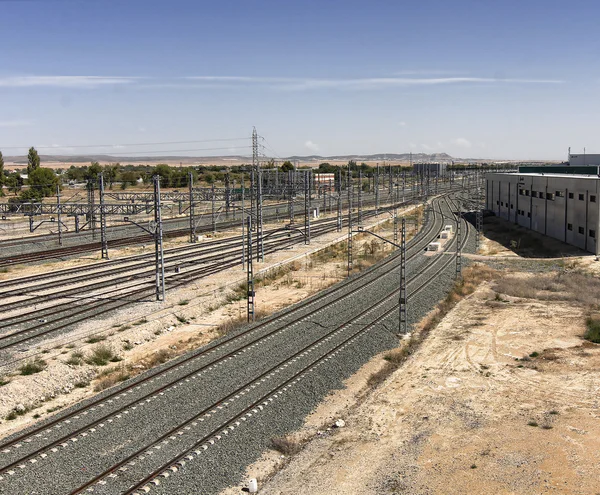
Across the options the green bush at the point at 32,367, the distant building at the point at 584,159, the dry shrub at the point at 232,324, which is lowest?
the dry shrub at the point at 232,324

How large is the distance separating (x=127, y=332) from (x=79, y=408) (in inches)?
320

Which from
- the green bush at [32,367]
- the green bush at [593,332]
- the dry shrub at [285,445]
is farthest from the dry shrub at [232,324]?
the green bush at [593,332]

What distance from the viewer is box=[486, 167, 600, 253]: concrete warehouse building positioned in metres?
46.8

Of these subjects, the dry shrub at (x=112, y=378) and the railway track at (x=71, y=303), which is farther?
the railway track at (x=71, y=303)

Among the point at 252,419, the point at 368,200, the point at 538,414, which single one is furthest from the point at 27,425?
the point at 368,200

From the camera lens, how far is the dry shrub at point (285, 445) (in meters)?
15.7

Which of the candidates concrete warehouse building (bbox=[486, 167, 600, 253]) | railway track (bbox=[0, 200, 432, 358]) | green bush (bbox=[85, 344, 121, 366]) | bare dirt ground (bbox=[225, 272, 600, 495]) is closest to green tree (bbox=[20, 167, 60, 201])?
railway track (bbox=[0, 200, 432, 358])

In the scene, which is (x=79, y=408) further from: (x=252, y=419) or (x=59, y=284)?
(x=59, y=284)

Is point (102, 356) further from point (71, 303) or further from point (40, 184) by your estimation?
point (40, 184)

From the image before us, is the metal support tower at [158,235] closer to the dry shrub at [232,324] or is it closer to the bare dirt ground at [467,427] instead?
the dry shrub at [232,324]

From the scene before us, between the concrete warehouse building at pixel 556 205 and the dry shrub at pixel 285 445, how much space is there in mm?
37287

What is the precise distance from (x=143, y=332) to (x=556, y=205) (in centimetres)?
4195

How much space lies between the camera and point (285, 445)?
1579 centimetres

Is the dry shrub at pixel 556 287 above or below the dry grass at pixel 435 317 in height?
above
